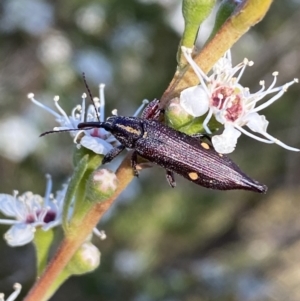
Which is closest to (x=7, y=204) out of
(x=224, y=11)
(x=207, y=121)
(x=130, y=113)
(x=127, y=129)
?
(x=127, y=129)

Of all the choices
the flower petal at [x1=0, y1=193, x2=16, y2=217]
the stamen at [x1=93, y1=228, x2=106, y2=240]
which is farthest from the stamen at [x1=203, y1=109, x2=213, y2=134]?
the flower petal at [x1=0, y1=193, x2=16, y2=217]

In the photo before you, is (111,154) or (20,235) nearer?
(111,154)

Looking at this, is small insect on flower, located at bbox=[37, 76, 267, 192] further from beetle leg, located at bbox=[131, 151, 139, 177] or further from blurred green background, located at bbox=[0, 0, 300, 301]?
blurred green background, located at bbox=[0, 0, 300, 301]

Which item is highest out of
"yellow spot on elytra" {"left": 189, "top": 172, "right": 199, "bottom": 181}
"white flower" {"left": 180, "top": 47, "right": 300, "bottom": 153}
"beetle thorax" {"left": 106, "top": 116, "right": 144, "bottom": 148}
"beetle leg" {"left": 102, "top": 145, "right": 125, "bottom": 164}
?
"white flower" {"left": 180, "top": 47, "right": 300, "bottom": 153}

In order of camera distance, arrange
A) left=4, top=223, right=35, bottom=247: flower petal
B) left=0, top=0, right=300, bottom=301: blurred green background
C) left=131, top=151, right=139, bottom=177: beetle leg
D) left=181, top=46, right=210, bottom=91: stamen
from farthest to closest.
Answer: left=0, top=0, right=300, bottom=301: blurred green background, left=4, top=223, right=35, bottom=247: flower petal, left=131, top=151, right=139, bottom=177: beetle leg, left=181, top=46, right=210, bottom=91: stamen

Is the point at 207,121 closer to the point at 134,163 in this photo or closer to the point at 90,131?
the point at 134,163

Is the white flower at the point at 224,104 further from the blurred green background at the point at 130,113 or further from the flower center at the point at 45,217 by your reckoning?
the blurred green background at the point at 130,113

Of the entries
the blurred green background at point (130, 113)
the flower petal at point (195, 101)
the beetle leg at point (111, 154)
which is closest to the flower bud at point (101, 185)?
the beetle leg at point (111, 154)

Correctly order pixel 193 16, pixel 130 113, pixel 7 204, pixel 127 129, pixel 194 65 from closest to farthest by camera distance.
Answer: pixel 194 65 → pixel 193 16 → pixel 127 129 → pixel 7 204 → pixel 130 113
